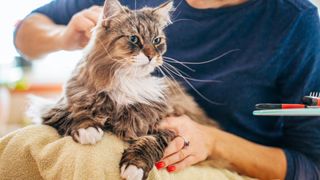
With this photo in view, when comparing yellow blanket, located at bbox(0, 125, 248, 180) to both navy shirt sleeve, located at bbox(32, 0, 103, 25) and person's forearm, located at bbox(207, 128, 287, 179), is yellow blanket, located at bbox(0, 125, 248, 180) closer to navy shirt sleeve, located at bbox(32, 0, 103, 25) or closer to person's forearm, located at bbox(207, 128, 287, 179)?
person's forearm, located at bbox(207, 128, 287, 179)

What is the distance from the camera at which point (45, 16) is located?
2.69 ft

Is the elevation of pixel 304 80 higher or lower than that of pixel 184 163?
higher

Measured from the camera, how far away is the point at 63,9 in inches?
32.0

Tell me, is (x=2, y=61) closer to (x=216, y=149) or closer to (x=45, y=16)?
(x=45, y=16)

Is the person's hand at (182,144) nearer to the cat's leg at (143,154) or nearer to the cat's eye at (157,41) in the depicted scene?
the cat's leg at (143,154)

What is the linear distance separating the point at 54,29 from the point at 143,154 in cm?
38

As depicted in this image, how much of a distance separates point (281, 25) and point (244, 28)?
73mm

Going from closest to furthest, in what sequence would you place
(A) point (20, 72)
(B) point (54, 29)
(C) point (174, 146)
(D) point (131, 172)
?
1. (D) point (131, 172)
2. (C) point (174, 146)
3. (B) point (54, 29)
4. (A) point (20, 72)

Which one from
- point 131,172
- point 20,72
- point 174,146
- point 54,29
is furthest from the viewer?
point 20,72

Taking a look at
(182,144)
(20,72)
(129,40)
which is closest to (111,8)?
(129,40)

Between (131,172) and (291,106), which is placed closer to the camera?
(131,172)

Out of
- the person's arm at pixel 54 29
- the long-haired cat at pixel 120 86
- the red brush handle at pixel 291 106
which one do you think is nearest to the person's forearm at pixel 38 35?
the person's arm at pixel 54 29

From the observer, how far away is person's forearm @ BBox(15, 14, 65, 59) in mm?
813

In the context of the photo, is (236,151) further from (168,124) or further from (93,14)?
(93,14)
